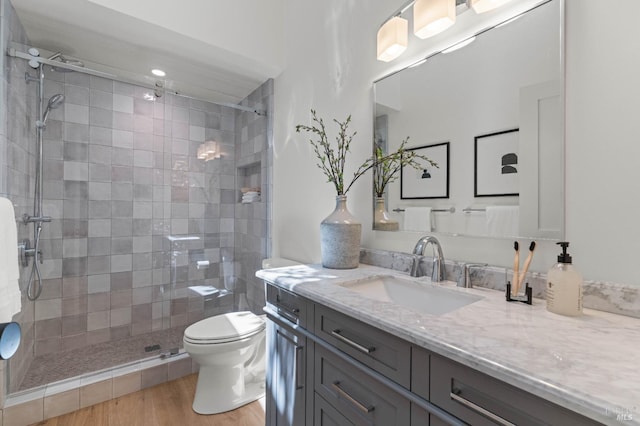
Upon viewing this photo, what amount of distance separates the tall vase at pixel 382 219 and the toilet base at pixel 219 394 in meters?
1.30

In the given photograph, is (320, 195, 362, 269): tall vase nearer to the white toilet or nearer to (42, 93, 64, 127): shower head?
the white toilet

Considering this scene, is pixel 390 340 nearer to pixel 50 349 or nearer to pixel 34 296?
pixel 34 296

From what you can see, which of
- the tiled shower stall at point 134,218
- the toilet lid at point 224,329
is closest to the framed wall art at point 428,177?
the toilet lid at point 224,329

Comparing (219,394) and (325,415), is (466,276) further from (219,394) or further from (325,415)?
(219,394)

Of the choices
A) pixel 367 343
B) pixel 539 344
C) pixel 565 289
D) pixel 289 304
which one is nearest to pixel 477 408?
pixel 539 344

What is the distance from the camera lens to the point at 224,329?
188cm

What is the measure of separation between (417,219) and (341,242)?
38 centimetres

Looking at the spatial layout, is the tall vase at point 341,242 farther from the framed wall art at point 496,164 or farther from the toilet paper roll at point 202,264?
the toilet paper roll at point 202,264

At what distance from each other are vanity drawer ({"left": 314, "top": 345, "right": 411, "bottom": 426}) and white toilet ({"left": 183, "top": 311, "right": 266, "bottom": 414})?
0.88 m

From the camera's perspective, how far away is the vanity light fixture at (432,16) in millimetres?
1204

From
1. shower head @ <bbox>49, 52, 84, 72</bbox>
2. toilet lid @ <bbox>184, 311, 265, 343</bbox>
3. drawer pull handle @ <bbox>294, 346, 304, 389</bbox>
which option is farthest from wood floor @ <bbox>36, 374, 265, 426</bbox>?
shower head @ <bbox>49, 52, 84, 72</bbox>

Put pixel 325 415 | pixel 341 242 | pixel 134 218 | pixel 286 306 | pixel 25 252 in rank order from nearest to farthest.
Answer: pixel 325 415, pixel 286 306, pixel 341 242, pixel 25 252, pixel 134 218

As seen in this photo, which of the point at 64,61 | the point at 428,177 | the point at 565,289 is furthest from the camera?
the point at 64,61

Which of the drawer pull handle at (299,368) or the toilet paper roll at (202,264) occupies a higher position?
the toilet paper roll at (202,264)
